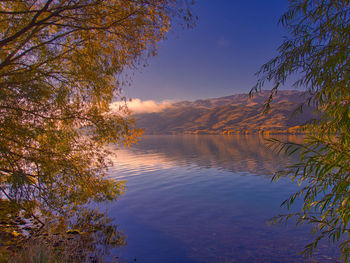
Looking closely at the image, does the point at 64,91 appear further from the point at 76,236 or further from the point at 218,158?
the point at 218,158

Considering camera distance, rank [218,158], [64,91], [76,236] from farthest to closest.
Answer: [218,158] < [76,236] < [64,91]

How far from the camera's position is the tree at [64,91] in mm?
8320

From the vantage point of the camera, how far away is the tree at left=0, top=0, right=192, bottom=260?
8320 millimetres

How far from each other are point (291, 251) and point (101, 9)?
15.4 m

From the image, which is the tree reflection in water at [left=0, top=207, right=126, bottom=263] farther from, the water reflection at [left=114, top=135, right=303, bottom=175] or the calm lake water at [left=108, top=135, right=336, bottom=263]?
the water reflection at [left=114, top=135, right=303, bottom=175]

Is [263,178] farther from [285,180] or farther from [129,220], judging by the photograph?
[129,220]

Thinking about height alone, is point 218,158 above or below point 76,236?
below

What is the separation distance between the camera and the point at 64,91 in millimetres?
9555

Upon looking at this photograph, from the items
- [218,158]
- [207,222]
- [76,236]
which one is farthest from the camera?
[218,158]

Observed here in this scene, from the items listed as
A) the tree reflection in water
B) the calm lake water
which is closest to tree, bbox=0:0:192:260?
the tree reflection in water

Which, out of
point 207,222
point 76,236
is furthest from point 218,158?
point 76,236

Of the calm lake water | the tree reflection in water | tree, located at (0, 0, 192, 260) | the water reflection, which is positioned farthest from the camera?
the water reflection

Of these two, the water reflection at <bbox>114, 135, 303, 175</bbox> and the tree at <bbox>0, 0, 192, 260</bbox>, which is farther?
the water reflection at <bbox>114, 135, 303, 175</bbox>

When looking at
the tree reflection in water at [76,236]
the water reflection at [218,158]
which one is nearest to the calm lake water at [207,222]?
the tree reflection in water at [76,236]
